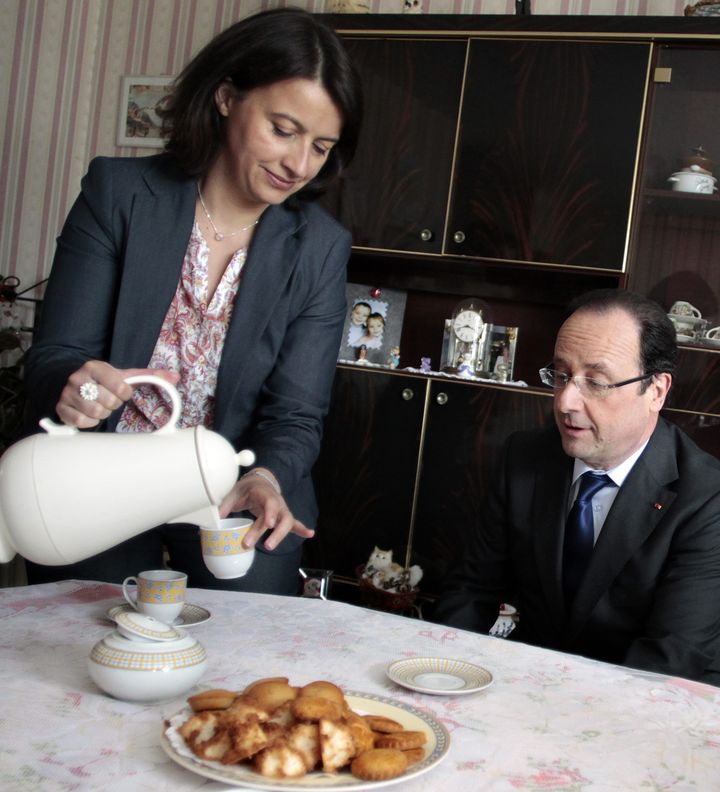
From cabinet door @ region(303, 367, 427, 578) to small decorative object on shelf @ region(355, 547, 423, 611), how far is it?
0.24 feet

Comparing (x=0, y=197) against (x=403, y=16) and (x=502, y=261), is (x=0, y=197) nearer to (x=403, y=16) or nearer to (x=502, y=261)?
(x=403, y=16)

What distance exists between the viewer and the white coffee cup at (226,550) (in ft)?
4.64

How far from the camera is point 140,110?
4.29m

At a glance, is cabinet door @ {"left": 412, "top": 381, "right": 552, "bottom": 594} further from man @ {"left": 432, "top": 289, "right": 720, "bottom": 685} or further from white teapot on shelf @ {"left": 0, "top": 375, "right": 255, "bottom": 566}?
white teapot on shelf @ {"left": 0, "top": 375, "right": 255, "bottom": 566}

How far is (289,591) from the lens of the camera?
2.09 meters

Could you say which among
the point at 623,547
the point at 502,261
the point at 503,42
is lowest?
the point at 623,547

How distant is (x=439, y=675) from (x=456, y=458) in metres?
2.19

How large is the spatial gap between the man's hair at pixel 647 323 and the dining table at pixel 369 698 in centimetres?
81

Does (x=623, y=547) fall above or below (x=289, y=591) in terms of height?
above

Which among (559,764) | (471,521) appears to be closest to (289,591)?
(559,764)

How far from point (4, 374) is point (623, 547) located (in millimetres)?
2751

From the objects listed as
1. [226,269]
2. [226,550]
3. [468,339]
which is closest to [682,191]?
[468,339]

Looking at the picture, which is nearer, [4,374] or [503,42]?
[503,42]

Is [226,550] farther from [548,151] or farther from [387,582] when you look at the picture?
[548,151]
